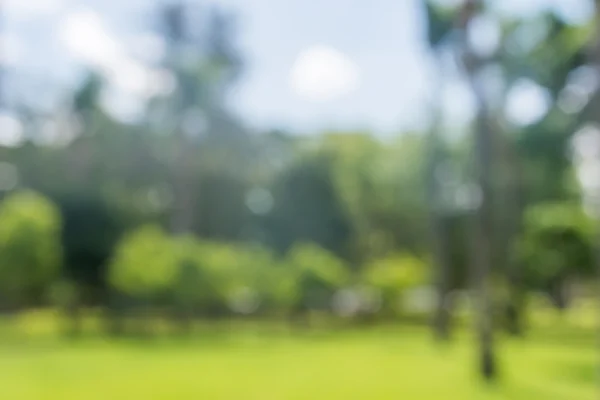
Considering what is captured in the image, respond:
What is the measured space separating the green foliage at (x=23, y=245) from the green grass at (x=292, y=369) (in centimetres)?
72

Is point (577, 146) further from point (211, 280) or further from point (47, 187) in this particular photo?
point (47, 187)

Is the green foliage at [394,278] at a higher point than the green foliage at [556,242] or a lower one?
lower

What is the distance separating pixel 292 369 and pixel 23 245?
165 inches

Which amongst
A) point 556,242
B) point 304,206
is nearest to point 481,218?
point 304,206

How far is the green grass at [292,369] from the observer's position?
471 centimetres

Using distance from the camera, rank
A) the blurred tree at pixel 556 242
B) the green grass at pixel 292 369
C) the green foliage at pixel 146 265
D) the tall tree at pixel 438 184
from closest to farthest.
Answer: the green grass at pixel 292 369, the tall tree at pixel 438 184, the green foliage at pixel 146 265, the blurred tree at pixel 556 242

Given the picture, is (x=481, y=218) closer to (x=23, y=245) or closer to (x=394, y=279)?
(x=394, y=279)

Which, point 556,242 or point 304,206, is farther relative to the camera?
point 304,206

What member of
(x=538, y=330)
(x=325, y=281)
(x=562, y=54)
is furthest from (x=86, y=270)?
(x=562, y=54)

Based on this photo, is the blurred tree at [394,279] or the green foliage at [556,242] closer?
the blurred tree at [394,279]

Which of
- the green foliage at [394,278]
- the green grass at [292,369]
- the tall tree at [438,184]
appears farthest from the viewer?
the green foliage at [394,278]

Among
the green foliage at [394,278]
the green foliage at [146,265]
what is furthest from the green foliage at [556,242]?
the green foliage at [146,265]

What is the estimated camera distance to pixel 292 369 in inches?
235

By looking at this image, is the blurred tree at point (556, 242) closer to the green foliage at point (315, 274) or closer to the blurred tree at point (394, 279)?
the blurred tree at point (394, 279)
